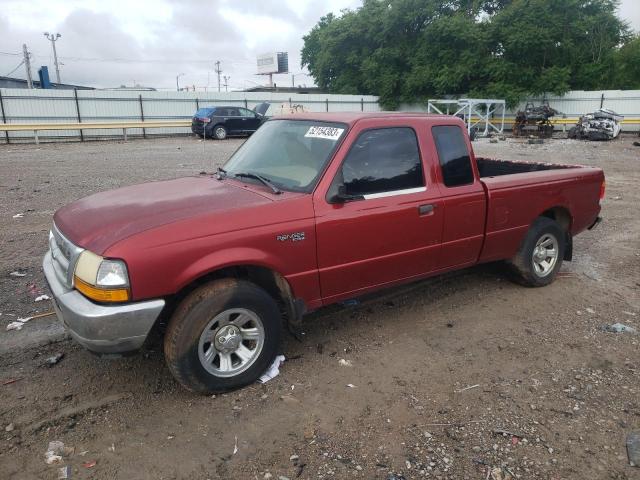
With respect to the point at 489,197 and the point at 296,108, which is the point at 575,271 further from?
the point at 296,108

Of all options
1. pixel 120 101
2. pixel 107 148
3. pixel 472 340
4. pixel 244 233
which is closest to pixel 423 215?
pixel 472 340

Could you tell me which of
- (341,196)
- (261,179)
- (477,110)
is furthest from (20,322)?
(477,110)

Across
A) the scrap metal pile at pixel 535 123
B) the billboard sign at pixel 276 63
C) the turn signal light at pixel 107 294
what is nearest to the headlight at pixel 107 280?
the turn signal light at pixel 107 294

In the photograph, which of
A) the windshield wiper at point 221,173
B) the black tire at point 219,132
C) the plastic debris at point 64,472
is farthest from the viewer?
the black tire at point 219,132

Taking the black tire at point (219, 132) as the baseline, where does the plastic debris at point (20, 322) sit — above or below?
below

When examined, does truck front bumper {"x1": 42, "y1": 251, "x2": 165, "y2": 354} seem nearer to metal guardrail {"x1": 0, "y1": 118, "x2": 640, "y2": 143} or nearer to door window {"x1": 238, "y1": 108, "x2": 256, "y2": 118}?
metal guardrail {"x1": 0, "y1": 118, "x2": 640, "y2": 143}

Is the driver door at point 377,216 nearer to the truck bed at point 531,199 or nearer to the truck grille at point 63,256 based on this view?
the truck bed at point 531,199

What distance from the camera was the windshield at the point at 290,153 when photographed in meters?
3.80

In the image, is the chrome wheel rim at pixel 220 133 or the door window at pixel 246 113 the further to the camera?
the door window at pixel 246 113

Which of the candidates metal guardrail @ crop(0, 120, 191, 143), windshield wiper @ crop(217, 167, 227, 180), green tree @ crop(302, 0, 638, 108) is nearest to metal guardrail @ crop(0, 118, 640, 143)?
metal guardrail @ crop(0, 120, 191, 143)

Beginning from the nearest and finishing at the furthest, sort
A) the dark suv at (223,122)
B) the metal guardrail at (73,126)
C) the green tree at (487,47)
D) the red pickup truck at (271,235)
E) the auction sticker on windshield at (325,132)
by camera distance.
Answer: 1. the red pickup truck at (271,235)
2. the auction sticker on windshield at (325,132)
3. the metal guardrail at (73,126)
4. the dark suv at (223,122)
5. the green tree at (487,47)

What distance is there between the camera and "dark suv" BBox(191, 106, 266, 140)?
80.5 ft

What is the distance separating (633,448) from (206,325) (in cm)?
268

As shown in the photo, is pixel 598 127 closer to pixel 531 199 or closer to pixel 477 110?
pixel 477 110
